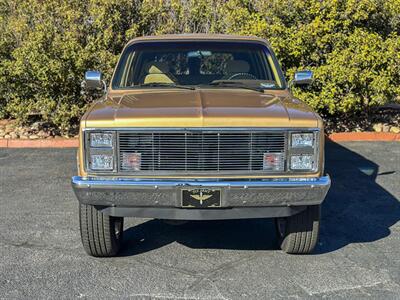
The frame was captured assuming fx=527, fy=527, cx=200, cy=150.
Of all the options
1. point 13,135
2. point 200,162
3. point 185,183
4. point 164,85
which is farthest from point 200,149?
point 13,135

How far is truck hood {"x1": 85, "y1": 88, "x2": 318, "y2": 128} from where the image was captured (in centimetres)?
392

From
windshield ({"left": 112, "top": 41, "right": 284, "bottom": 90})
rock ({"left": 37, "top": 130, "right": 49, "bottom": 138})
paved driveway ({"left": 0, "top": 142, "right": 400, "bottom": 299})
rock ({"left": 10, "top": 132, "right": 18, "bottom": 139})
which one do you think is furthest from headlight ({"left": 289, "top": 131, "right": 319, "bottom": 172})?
rock ({"left": 10, "top": 132, "right": 18, "bottom": 139})

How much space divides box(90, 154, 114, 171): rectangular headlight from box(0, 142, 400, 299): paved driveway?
90 centimetres

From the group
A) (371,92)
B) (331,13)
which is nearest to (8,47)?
(331,13)

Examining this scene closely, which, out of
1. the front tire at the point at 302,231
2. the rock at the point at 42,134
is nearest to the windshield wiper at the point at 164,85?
the front tire at the point at 302,231

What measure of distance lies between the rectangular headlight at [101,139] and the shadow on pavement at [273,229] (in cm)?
118

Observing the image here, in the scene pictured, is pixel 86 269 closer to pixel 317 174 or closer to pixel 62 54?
pixel 317 174

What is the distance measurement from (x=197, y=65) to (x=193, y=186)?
1.92 meters

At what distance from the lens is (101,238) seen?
4.35 metres

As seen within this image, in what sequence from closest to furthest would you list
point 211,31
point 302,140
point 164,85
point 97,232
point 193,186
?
point 193,186
point 302,140
point 97,232
point 164,85
point 211,31

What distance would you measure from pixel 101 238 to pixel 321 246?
2.00m

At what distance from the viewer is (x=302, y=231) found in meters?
4.43

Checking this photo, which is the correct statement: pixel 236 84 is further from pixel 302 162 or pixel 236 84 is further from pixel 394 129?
pixel 394 129

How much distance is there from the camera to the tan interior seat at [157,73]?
530 centimetres
